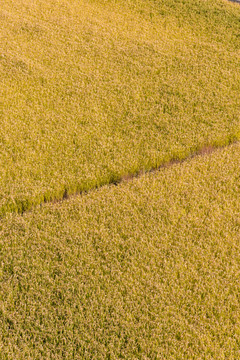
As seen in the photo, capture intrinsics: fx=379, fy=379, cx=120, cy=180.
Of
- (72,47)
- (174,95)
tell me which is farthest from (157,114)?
(72,47)

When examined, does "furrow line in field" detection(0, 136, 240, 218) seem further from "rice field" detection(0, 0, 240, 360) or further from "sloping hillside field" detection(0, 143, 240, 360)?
"sloping hillside field" detection(0, 143, 240, 360)

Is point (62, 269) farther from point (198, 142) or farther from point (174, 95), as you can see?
point (174, 95)

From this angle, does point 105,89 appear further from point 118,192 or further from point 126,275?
point 126,275

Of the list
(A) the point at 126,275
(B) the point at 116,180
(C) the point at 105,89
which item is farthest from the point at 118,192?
(C) the point at 105,89

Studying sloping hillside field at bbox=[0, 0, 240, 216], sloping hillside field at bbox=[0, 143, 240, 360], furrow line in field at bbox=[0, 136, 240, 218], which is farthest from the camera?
sloping hillside field at bbox=[0, 0, 240, 216]

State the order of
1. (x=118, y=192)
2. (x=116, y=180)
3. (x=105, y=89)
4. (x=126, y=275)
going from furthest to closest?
(x=105, y=89)
(x=116, y=180)
(x=118, y=192)
(x=126, y=275)

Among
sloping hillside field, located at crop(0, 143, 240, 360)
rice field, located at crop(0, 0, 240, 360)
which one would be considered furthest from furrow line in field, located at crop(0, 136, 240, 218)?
sloping hillside field, located at crop(0, 143, 240, 360)

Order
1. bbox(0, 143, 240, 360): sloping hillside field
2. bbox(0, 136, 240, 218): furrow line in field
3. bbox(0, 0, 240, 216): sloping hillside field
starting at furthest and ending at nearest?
bbox(0, 0, 240, 216): sloping hillside field < bbox(0, 136, 240, 218): furrow line in field < bbox(0, 143, 240, 360): sloping hillside field
